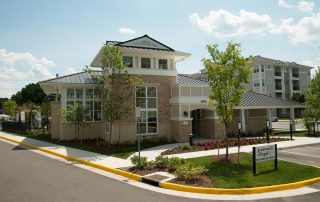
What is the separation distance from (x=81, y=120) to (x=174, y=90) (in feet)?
25.6

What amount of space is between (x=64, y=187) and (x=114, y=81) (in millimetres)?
12272

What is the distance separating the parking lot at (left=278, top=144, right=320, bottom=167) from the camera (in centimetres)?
1549

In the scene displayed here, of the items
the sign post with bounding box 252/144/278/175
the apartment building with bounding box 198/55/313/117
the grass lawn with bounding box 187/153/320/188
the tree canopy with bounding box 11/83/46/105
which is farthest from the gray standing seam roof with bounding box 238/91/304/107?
the tree canopy with bounding box 11/83/46/105

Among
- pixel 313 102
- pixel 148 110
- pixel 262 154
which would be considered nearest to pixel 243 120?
pixel 313 102

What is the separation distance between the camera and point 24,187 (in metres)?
11.2

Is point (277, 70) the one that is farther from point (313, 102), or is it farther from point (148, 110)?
point (148, 110)

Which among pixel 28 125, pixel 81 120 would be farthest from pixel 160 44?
pixel 28 125

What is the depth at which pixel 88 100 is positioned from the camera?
28.7 m

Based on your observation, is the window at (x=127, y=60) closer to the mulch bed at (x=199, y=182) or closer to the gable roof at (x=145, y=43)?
the gable roof at (x=145, y=43)

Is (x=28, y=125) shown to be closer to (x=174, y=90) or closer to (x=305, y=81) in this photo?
(x=174, y=90)

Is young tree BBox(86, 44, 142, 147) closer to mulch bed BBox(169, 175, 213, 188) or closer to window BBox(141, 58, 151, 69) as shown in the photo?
window BBox(141, 58, 151, 69)

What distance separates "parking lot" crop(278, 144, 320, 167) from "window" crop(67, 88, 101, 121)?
16.3 meters

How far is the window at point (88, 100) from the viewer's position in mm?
28141

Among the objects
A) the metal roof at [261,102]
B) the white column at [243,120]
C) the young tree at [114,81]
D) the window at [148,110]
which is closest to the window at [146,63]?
the window at [148,110]
